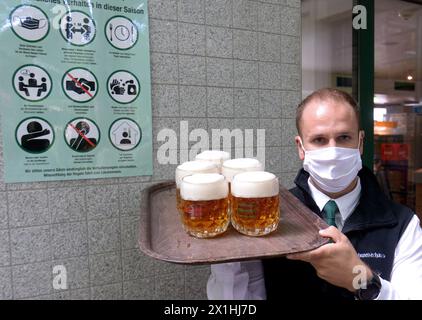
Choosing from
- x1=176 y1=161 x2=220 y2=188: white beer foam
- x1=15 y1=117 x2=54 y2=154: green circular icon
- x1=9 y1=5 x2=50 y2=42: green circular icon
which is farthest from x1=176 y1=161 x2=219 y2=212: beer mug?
x1=9 y1=5 x2=50 y2=42: green circular icon

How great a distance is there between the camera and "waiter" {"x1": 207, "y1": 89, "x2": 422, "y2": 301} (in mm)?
1190

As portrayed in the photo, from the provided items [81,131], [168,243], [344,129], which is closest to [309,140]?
[344,129]

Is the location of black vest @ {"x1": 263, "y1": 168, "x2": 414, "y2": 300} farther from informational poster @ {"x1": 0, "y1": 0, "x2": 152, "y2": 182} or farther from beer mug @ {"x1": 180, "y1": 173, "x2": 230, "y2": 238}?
informational poster @ {"x1": 0, "y1": 0, "x2": 152, "y2": 182}

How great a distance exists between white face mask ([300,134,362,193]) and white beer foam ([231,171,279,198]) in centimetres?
32

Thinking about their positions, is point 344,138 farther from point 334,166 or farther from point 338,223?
point 338,223

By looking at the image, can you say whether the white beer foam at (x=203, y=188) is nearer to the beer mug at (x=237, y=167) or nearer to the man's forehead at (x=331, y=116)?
the beer mug at (x=237, y=167)

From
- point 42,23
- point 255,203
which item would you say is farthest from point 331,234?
point 42,23

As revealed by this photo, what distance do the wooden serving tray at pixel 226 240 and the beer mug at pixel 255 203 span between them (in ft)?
0.10

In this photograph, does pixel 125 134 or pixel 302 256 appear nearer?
pixel 302 256

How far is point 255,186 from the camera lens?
3.30 feet

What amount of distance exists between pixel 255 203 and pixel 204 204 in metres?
0.16

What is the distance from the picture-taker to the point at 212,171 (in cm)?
124

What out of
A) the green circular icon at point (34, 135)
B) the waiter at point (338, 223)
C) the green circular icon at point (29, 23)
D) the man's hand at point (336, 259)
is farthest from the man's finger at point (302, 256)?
the green circular icon at point (29, 23)

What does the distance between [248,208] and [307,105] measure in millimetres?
567
